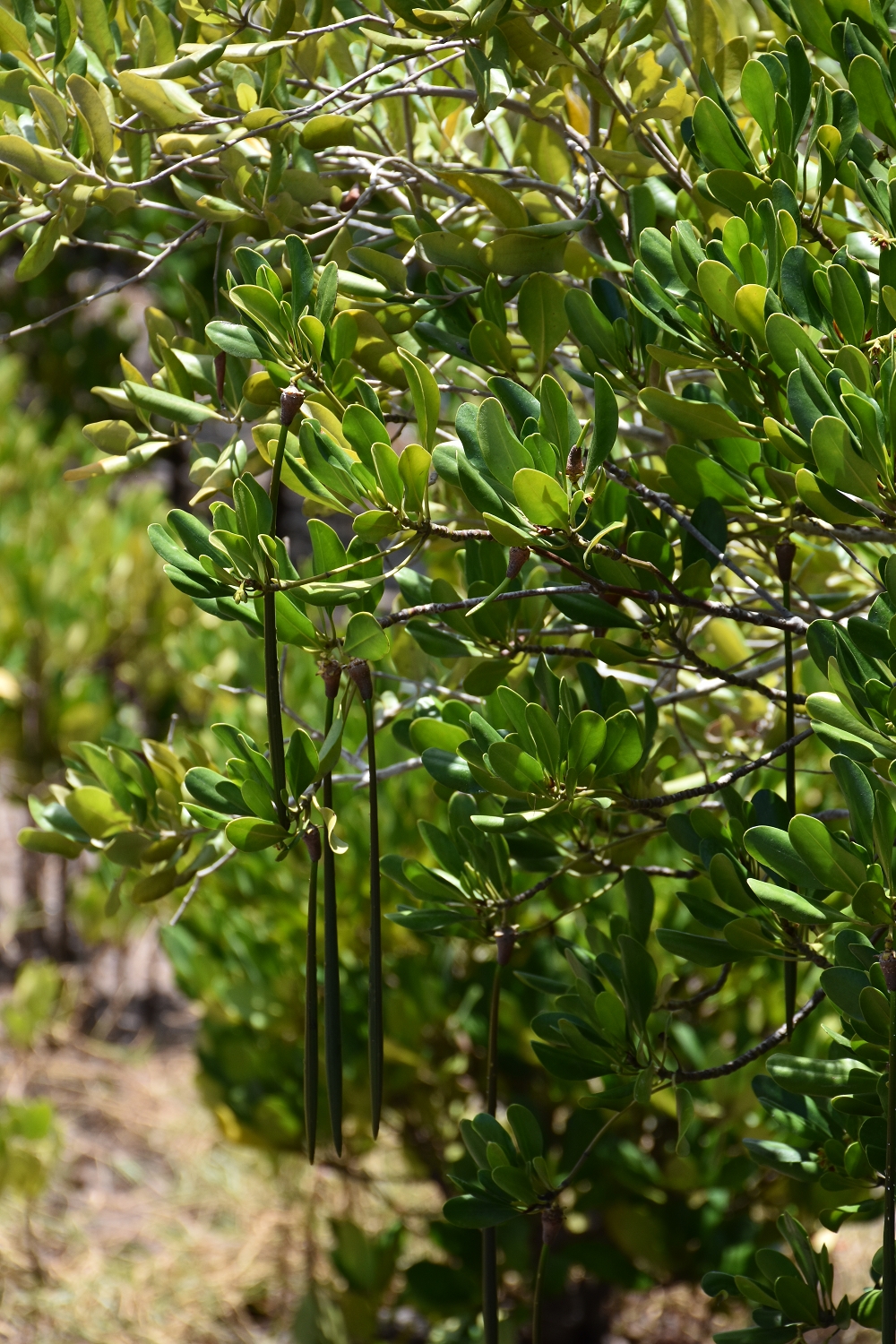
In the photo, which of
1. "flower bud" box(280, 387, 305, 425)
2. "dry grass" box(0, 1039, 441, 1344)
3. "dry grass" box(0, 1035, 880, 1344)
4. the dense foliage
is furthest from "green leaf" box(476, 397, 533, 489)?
"dry grass" box(0, 1039, 441, 1344)

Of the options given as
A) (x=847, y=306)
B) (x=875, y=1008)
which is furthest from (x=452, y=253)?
(x=875, y=1008)

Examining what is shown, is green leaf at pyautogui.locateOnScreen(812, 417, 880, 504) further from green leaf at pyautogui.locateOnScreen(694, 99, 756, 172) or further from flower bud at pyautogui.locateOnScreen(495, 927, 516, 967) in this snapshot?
flower bud at pyautogui.locateOnScreen(495, 927, 516, 967)

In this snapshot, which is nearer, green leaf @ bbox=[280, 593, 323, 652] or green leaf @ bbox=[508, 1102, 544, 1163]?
green leaf @ bbox=[280, 593, 323, 652]

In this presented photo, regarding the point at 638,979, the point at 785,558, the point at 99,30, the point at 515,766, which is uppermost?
the point at 99,30

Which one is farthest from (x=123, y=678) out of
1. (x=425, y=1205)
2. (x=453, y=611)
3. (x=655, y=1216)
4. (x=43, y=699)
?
(x=453, y=611)

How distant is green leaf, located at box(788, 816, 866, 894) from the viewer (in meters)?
0.73

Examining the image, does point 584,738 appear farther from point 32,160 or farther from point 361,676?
point 32,160

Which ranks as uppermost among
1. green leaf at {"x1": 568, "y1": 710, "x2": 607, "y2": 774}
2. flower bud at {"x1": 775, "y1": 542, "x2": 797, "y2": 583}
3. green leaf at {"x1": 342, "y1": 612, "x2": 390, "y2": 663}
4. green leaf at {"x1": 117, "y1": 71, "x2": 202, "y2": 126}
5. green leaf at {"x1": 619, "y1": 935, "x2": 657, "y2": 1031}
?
green leaf at {"x1": 117, "y1": 71, "x2": 202, "y2": 126}

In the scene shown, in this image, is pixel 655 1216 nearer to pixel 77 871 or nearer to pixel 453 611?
pixel 453 611

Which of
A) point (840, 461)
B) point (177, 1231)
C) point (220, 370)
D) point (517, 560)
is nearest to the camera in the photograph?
point (840, 461)

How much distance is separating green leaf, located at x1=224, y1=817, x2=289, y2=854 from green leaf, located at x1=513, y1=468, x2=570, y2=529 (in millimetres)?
255

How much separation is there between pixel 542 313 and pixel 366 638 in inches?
12.9

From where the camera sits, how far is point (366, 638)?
785 millimetres

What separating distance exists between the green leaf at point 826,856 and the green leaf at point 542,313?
1.42 feet
